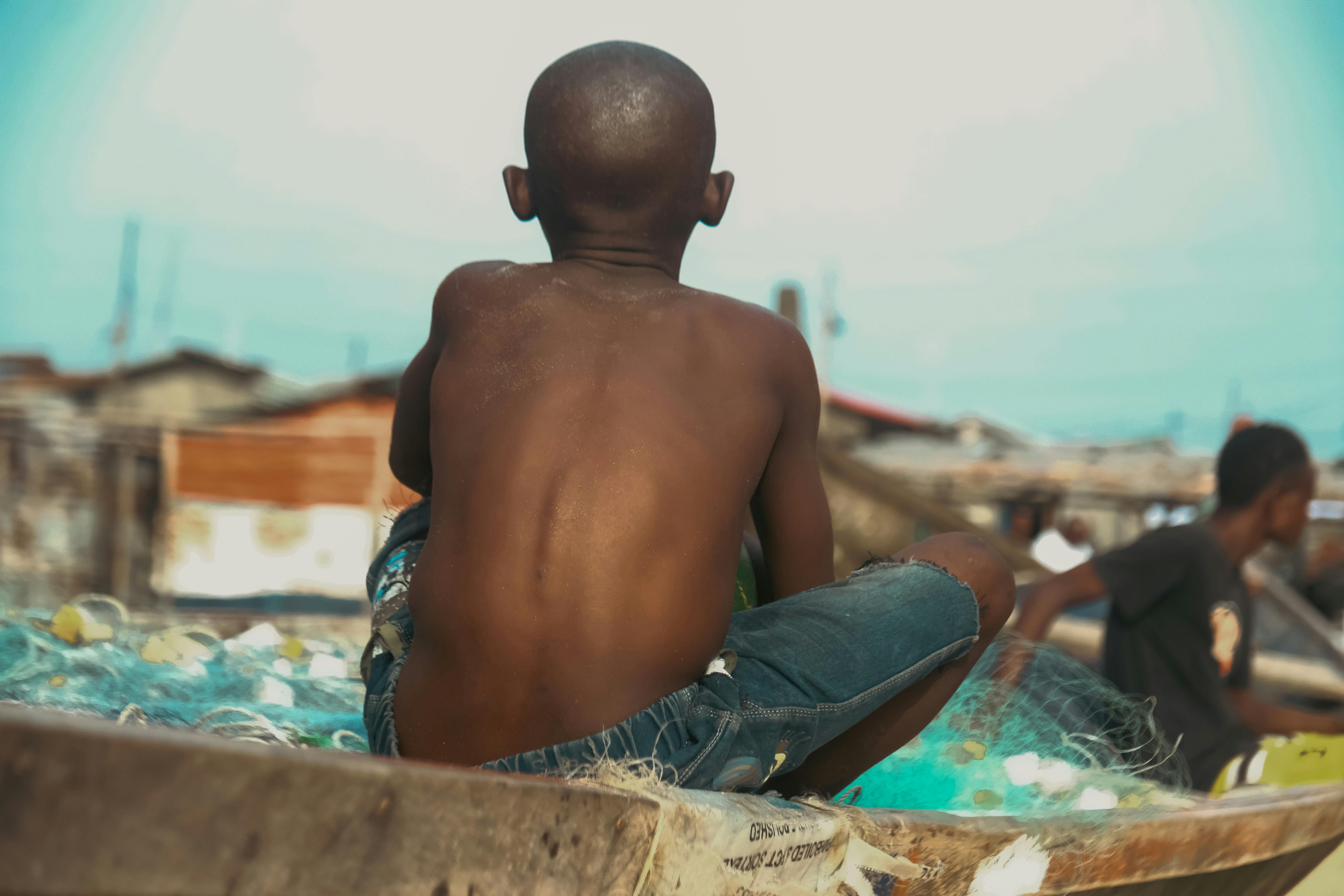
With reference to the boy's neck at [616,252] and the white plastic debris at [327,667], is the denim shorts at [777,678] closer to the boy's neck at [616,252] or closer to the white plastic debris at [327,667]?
the boy's neck at [616,252]

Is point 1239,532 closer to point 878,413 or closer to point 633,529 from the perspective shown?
point 633,529

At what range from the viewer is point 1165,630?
10.8 ft

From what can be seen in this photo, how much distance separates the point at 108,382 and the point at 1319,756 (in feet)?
51.5

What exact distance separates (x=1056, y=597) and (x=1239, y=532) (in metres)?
0.82

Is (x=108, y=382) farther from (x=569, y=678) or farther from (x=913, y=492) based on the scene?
(x=569, y=678)

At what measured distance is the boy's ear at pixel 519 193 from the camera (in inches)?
62.7

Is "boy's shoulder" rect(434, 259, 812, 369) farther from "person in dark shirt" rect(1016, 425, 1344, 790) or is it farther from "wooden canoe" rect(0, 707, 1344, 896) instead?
"person in dark shirt" rect(1016, 425, 1344, 790)

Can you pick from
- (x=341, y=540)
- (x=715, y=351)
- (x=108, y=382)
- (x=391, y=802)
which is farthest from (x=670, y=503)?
(x=108, y=382)

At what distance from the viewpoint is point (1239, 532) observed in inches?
134

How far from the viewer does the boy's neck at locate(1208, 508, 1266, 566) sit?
3400mm

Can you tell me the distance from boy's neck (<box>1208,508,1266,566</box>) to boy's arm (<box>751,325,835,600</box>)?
235cm

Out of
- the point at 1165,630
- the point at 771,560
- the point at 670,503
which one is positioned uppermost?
the point at 670,503

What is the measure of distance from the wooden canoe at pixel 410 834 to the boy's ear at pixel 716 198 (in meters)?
0.87

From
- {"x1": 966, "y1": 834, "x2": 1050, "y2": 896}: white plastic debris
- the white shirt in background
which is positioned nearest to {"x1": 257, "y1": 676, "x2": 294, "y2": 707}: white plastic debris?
{"x1": 966, "y1": 834, "x2": 1050, "y2": 896}: white plastic debris
